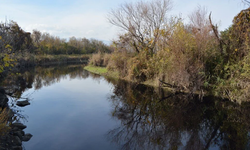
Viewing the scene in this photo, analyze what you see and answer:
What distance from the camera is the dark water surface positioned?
21.0 feet

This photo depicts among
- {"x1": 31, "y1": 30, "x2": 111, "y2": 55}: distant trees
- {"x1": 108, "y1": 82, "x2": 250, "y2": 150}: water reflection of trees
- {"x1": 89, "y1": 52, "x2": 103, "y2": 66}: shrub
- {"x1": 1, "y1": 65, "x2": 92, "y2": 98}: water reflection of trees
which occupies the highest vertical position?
{"x1": 31, "y1": 30, "x2": 111, "y2": 55}: distant trees

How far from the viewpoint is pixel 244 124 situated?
808 centimetres

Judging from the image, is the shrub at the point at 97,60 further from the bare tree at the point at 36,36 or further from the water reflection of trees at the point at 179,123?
the bare tree at the point at 36,36

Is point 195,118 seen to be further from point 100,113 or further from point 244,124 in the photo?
point 100,113

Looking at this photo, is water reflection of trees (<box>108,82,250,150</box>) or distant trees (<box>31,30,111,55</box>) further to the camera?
distant trees (<box>31,30,111,55</box>)

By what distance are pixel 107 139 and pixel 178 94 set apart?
776 cm

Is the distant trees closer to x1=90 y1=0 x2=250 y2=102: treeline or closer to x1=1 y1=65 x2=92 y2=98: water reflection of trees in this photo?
x1=1 y1=65 x2=92 y2=98: water reflection of trees

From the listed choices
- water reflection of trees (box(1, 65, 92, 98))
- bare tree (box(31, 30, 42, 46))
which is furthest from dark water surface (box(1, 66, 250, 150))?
bare tree (box(31, 30, 42, 46))

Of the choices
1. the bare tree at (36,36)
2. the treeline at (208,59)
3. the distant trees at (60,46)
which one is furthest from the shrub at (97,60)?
the bare tree at (36,36)

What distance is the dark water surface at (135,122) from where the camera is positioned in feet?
21.0

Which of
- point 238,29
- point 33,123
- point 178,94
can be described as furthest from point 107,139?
point 238,29

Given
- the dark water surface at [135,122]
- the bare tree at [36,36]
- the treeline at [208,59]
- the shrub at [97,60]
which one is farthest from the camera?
the bare tree at [36,36]

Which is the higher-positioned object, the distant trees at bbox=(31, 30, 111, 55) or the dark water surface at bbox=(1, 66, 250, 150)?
the distant trees at bbox=(31, 30, 111, 55)

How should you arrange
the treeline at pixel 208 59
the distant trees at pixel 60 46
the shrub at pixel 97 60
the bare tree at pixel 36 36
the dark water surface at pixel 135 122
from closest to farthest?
the dark water surface at pixel 135 122 → the treeline at pixel 208 59 → the shrub at pixel 97 60 → the distant trees at pixel 60 46 → the bare tree at pixel 36 36
